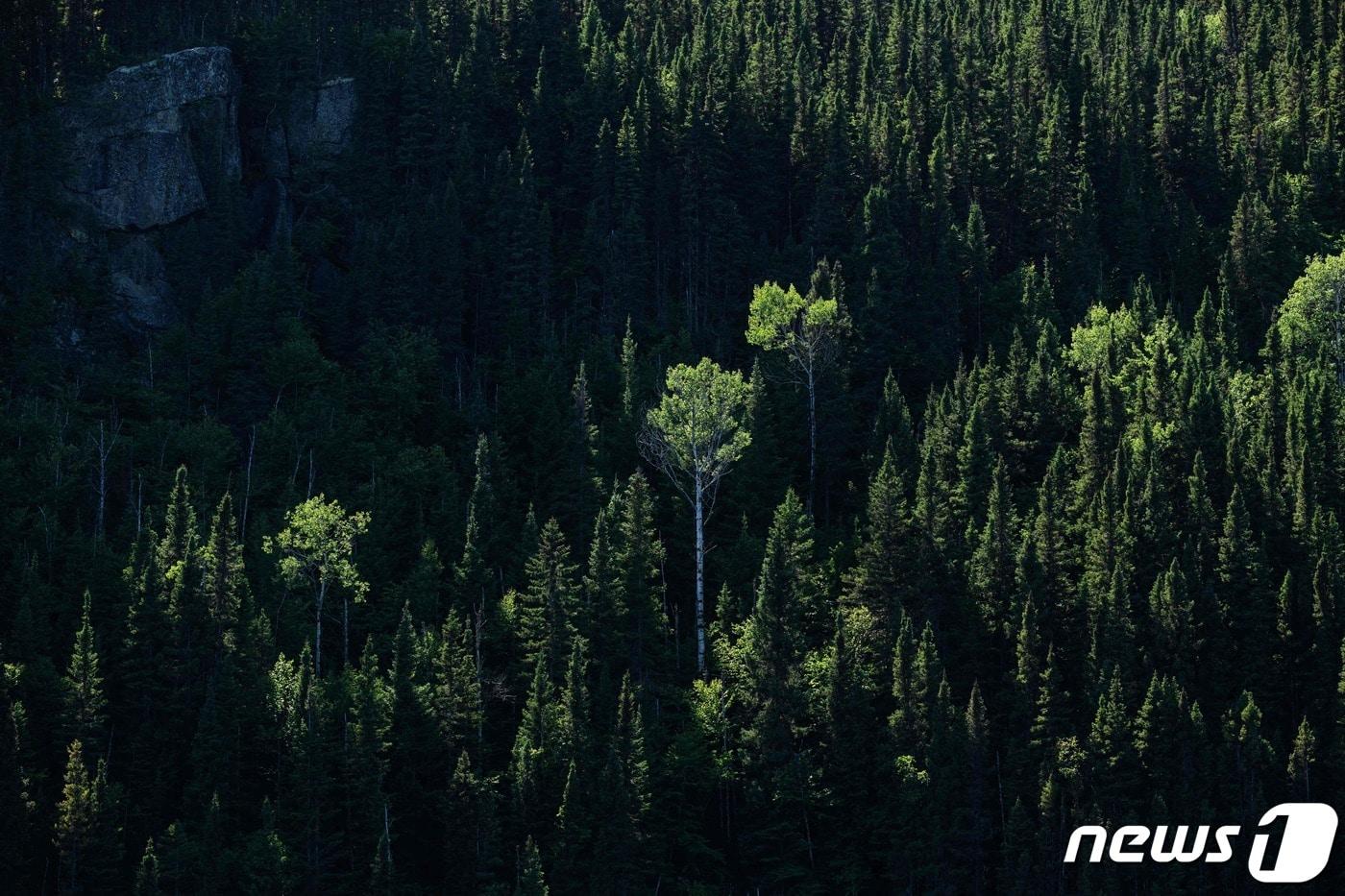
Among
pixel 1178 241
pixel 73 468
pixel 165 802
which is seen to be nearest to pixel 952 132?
pixel 1178 241

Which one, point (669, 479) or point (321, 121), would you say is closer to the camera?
point (669, 479)

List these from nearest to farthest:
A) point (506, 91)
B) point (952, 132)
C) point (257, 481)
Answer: point (257, 481) → point (952, 132) → point (506, 91)

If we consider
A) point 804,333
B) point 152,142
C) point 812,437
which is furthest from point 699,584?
point 152,142

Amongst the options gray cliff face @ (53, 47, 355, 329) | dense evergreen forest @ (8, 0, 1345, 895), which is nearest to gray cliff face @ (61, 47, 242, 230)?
gray cliff face @ (53, 47, 355, 329)

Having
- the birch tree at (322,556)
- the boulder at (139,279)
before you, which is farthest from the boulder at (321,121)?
the birch tree at (322,556)

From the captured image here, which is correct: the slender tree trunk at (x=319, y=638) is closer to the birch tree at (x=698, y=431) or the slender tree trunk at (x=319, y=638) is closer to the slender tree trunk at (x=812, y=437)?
the birch tree at (x=698, y=431)

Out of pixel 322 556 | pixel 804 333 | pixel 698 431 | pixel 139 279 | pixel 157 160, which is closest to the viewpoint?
pixel 322 556

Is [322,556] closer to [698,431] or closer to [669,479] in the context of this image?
[669,479]

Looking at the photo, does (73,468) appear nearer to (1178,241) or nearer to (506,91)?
(506,91)
